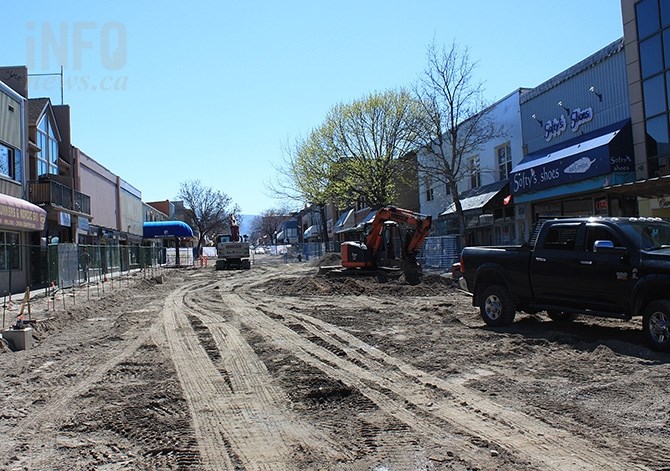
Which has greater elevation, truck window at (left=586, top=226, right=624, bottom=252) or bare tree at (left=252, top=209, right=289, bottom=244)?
bare tree at (left=252, top=209, right=289, bottom=244)

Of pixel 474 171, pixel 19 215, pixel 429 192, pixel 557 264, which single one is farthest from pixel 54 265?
pixel 429 192

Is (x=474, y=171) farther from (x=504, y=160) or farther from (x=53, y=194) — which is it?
(x=53, y=194)

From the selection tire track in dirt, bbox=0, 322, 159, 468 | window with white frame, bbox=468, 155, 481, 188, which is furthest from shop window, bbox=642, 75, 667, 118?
tire track in dirt, bbox=0, 322, 159, 468

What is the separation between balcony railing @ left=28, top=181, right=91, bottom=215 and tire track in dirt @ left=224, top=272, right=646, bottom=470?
20.9 m

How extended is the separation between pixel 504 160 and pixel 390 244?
8121mm

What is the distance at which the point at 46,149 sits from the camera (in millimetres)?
29375

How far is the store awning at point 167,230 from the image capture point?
178ft

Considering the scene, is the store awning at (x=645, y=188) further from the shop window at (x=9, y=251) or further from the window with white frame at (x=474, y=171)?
the shop window at (x=9, y=251)

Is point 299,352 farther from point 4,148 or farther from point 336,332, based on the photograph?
point 4,148

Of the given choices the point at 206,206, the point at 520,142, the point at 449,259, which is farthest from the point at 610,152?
the point at 206,206

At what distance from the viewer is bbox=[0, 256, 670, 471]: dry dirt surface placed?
4.87 m

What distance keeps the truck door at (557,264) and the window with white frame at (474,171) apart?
68.5 feet

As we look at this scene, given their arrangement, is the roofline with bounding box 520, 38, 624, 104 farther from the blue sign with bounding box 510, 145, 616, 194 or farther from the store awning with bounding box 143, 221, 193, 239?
the store awning with bounding box 143, 221, 193, 239

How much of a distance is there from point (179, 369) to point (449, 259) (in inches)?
882
